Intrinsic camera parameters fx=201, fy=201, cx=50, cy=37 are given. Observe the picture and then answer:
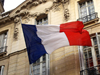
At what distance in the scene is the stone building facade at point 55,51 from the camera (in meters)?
10.7

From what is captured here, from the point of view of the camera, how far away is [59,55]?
11.8 m

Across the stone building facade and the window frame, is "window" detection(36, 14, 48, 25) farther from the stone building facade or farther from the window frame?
the window frame

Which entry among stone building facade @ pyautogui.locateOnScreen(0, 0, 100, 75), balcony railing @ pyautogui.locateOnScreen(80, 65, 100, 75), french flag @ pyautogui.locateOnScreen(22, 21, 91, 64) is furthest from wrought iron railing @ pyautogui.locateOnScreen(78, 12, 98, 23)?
balcony railing @ pyautogui.locateOnScreen(80, 65, 100, 75)

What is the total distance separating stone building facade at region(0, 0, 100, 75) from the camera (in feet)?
35.2

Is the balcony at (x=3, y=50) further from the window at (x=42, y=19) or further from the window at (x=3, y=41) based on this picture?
the window at (x=42, y=19)

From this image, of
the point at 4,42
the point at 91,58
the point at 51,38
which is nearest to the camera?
the point at 91,58

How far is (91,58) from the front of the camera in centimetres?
1059

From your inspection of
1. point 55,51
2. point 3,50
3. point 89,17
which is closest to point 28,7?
point 3,50

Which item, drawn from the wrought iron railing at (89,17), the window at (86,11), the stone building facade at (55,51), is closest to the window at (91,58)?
the stone building facade at (55,51)

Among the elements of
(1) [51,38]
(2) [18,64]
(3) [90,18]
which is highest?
(3) [90,18]

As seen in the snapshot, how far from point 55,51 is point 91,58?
2.43m

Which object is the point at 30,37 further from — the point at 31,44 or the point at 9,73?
the point at 9,73

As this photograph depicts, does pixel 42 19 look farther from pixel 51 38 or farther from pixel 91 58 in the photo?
pixel 91 58

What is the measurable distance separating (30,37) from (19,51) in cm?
291
